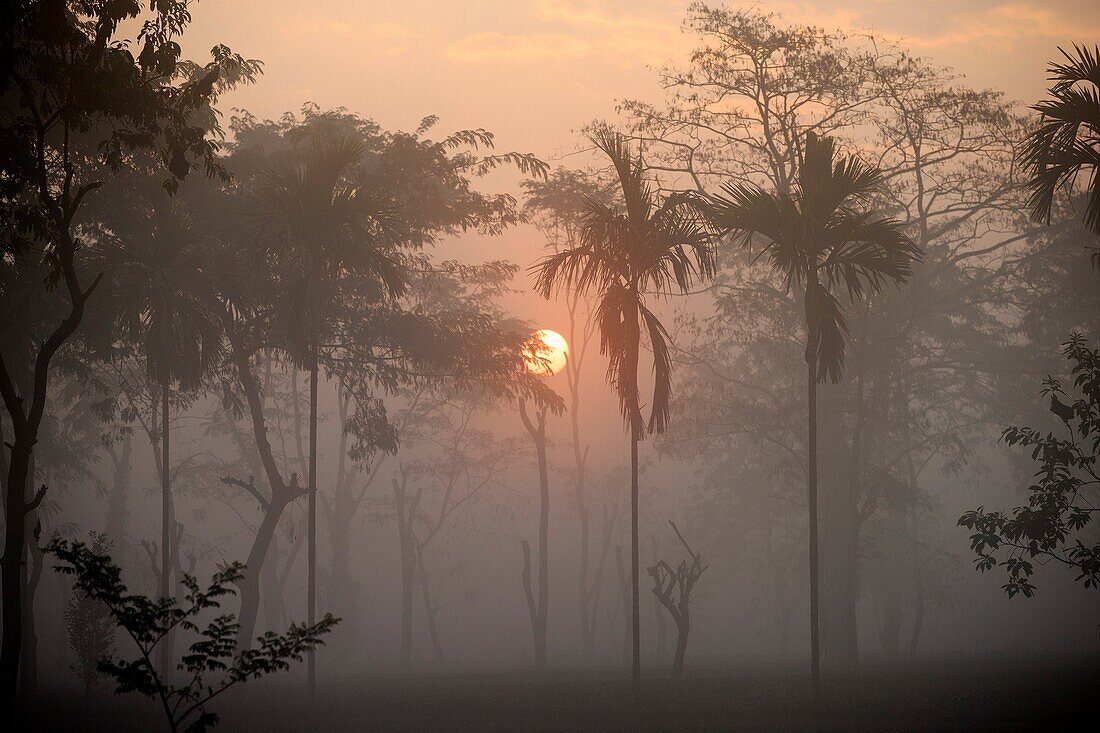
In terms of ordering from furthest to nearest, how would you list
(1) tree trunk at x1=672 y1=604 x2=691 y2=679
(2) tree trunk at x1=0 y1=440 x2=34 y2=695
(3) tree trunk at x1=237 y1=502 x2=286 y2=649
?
1. (3) tree trunk at x1=237 y1=502 x2=286 y2=649
2. (1) tree trunk at x1=672 y1=604 x2=691 y2=679
3. (2) tree trunk at x1=0 y1=440 x2=34 y2=695

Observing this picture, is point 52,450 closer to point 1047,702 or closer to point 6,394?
point 6,394

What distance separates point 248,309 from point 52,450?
45.0 ft

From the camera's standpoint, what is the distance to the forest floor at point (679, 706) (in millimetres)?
18688

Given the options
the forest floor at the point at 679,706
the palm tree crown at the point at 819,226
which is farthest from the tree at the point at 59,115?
the palm tree crown at the point at 819,226

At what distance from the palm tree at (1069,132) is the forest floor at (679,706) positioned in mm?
8830

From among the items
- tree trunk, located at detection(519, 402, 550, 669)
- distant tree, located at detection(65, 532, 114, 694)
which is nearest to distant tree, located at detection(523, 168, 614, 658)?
tree trunk, located at detection(519, 402, 550, 669)

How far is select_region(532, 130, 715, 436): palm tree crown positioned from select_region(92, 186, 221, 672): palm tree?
9.35 meters

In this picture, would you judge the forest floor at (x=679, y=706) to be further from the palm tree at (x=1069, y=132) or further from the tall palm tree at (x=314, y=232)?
the palm tree at (x=1069, y=132)

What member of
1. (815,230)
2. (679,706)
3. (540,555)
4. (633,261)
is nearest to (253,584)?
(679,706)

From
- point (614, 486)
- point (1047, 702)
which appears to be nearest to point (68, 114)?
point (1047, 702)

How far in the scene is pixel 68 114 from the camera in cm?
1609

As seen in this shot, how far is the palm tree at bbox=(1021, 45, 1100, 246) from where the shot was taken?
56.3 ft

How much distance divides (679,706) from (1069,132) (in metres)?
12.4

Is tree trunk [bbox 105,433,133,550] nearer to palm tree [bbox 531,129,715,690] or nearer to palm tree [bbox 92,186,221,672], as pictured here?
palm tree [bbox 92,186,221,672]
